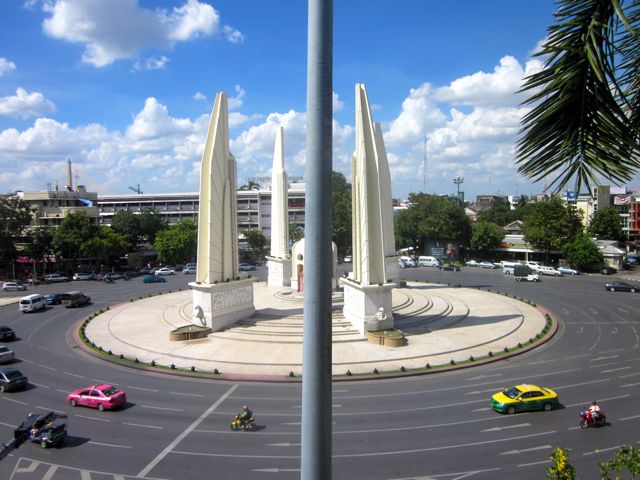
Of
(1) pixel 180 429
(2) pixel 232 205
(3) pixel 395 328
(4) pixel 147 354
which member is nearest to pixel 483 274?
(3) pixel 395 328

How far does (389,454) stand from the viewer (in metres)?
15.0

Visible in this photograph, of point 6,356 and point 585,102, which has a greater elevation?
point 585,102

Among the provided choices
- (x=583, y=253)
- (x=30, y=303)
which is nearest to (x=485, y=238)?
(x=583, y=253)

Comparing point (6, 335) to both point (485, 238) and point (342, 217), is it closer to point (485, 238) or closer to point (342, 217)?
point (342, 217)

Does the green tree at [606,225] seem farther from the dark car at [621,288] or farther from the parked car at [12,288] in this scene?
the parked car at [12,288]

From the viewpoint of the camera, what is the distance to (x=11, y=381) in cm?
2061

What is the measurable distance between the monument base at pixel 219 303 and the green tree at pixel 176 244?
113 ft

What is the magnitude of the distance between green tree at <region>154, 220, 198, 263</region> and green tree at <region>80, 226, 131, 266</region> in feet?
13.7

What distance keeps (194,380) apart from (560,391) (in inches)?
649

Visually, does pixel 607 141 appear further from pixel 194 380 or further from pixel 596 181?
pixel 194 380

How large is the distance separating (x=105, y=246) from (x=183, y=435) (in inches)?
1805

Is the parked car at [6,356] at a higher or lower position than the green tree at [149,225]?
lower

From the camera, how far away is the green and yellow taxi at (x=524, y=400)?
17984mm

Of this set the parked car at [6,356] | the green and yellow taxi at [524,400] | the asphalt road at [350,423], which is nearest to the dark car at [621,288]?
the asphalt road at [350,423]
